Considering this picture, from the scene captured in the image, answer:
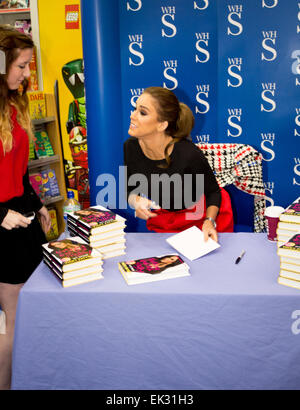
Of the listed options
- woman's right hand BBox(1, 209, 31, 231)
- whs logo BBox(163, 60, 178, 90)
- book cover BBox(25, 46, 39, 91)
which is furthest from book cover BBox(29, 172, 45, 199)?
woman's right hand BBox(1, 209, 31, 231)

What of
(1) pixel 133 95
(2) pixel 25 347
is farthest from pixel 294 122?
(2) pixel 25 347

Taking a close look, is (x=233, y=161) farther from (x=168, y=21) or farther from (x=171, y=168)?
(x=168, y=21)

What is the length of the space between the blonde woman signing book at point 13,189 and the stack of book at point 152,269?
0.53 m

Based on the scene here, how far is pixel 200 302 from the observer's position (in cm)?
157

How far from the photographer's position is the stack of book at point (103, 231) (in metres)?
1.86

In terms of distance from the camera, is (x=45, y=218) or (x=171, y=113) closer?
(x=45, y=218)

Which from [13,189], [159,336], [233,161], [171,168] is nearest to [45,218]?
[13,189]

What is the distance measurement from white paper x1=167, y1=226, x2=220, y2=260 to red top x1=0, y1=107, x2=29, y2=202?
0.78 metres

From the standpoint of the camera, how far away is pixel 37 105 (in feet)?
13.0

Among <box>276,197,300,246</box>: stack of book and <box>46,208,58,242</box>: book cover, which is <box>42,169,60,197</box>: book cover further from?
<box>276,197,300,246</box>: stack of book

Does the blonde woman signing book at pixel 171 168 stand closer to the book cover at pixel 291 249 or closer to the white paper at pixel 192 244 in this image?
the white paper at pixel 192 244

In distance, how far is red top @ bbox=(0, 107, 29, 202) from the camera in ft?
6.37

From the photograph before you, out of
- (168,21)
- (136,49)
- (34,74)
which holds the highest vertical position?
(168,21)

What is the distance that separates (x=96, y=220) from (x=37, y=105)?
2.44m
